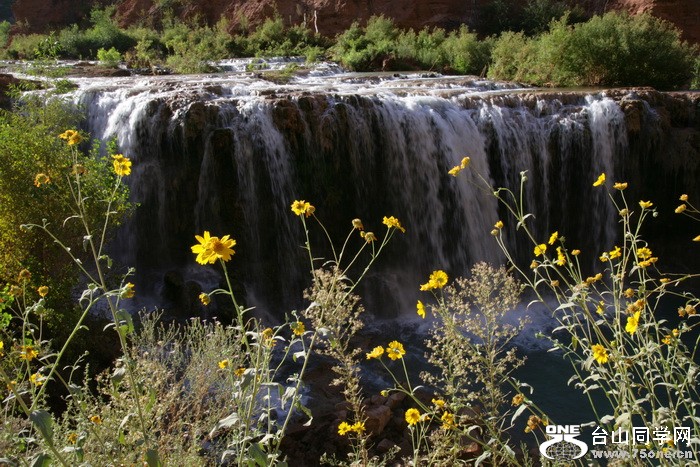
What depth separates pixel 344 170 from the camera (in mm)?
9109

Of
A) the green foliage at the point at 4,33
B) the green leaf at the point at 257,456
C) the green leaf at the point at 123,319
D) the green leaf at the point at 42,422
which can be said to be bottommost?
the green leaf at the point at 257,456

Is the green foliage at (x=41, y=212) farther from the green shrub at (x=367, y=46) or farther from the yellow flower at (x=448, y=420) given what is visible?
the green shrub at (x=367, y=46)

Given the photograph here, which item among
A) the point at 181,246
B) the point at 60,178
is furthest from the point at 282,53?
the point at 60,178

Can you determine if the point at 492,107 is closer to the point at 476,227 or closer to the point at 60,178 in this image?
the point at 476,227

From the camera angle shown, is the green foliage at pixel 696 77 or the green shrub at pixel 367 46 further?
the green shrub at pixel 367 46

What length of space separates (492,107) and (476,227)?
189 centimetres

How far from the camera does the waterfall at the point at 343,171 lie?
852cm

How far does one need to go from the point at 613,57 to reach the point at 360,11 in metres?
12.2

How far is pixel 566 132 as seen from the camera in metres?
10.2

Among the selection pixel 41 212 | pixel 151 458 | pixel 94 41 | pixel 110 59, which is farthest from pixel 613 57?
pixel 94 41

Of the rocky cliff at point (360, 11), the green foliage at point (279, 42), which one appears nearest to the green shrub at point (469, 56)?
the green foliage at point (279, 42)

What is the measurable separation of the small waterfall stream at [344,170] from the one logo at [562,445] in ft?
19.0

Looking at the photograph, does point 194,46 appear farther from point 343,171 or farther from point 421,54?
point 343,171

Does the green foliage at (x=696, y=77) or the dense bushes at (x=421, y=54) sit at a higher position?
the dense bushes at (x=421, y=54)
